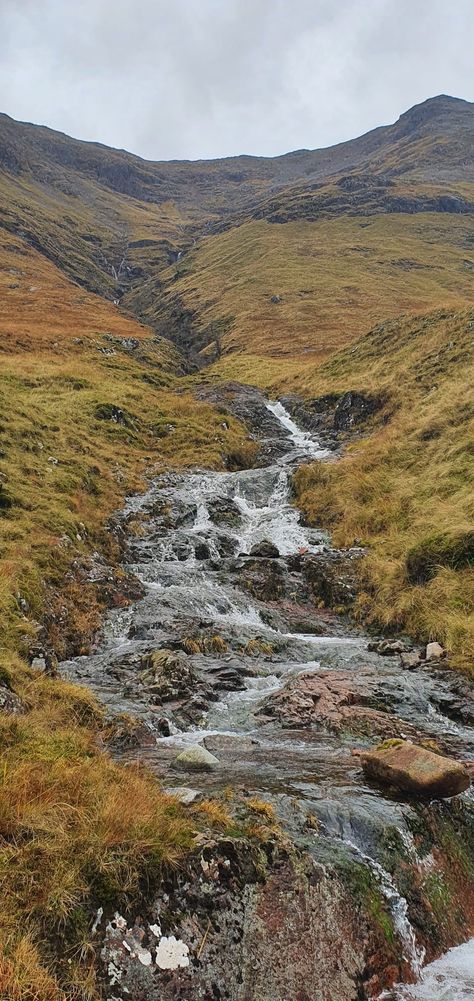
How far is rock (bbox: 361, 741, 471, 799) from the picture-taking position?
8.16 meters

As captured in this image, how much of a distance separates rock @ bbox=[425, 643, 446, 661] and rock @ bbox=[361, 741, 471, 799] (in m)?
7.01

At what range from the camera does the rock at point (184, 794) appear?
6930 millimetres

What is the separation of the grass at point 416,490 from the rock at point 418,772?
21.3ft

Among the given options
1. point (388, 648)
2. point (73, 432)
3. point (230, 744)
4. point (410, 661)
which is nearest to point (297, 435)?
point (73, 432)

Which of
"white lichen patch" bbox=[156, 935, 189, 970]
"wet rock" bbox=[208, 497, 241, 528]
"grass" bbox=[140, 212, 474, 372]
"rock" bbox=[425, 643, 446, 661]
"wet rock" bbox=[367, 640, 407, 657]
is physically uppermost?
"grass" bbox=[140, 212, 474, 372]

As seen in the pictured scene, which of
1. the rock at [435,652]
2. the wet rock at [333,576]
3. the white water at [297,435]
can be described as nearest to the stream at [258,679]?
the wet rock at [333,576]

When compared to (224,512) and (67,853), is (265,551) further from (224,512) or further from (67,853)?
(67,853)

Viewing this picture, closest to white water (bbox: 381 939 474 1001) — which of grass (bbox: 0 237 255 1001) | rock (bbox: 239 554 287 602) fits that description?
grass (bbox: 0 237 255 1001)

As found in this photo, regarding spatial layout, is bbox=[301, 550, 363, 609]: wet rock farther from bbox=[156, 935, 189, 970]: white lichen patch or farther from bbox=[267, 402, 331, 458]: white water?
bbox=[156, 935, 189, 970]: white lichen patch

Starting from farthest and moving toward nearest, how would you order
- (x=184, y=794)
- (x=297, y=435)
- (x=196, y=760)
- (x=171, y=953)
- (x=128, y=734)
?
(x=297, y=435), (x=128, y=734), (x=196, y=760), (x=184, y=794), (x=171, y=953)

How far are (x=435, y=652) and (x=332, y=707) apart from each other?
477 centimetres

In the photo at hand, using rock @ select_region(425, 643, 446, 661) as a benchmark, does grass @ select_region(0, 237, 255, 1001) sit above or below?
above

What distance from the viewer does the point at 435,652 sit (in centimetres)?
1559

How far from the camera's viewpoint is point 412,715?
12352 millimetres
